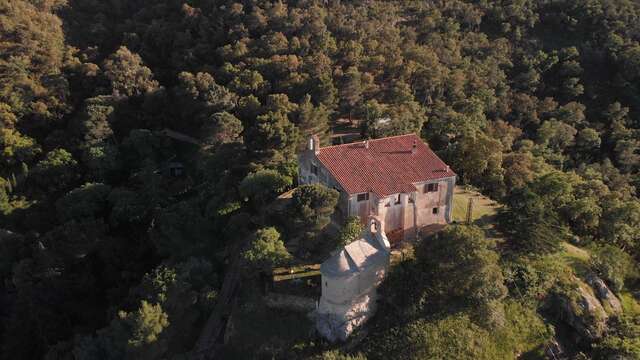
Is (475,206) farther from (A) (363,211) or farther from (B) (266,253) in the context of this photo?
(B) (266,253)

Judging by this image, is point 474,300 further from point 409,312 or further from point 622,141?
point 622,141

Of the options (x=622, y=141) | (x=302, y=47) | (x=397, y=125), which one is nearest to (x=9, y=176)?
(x=302, y=47)

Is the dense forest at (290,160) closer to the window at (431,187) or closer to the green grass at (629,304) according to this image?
the green grass at (629,304)

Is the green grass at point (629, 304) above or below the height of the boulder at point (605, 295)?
below

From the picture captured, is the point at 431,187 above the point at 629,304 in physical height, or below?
above

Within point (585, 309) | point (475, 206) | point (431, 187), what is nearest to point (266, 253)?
point (431, 187)

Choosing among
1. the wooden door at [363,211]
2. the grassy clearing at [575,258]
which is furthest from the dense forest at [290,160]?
the wooden door at [363,211]
